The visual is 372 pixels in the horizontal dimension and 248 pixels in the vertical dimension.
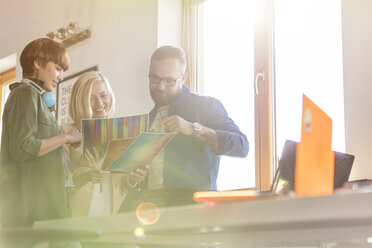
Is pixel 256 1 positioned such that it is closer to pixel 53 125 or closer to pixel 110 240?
pixel 53 125

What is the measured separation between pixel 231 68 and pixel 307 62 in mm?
595

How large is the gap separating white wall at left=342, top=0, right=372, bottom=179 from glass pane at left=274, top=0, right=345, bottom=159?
15 centimetres

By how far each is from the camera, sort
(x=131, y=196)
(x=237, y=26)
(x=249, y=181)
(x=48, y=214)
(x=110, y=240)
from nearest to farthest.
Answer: (x=110, y=240) < (x=48, y=214) < (x=131, y=196) < (x=249, y=181) < (x=237, y=26)

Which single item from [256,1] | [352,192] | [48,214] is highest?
[256,1]

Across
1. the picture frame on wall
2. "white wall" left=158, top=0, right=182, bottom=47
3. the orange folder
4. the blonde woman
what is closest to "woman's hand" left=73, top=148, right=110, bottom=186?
the blonde woman

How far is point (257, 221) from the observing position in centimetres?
61

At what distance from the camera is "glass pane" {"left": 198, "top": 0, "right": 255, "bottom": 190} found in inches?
119

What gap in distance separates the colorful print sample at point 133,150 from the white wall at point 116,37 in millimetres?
1099

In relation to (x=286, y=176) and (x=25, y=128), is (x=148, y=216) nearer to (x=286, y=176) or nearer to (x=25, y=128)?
(x=286, y=176)

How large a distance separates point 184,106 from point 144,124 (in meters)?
0.38

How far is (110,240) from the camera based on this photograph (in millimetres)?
886

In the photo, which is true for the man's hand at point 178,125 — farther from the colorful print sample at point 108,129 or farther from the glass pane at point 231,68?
the glass pane at point 231,68

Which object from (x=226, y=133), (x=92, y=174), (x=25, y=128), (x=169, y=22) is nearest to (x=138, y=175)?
(x=92, y=174)

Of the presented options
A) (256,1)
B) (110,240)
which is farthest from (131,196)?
(110,240)
